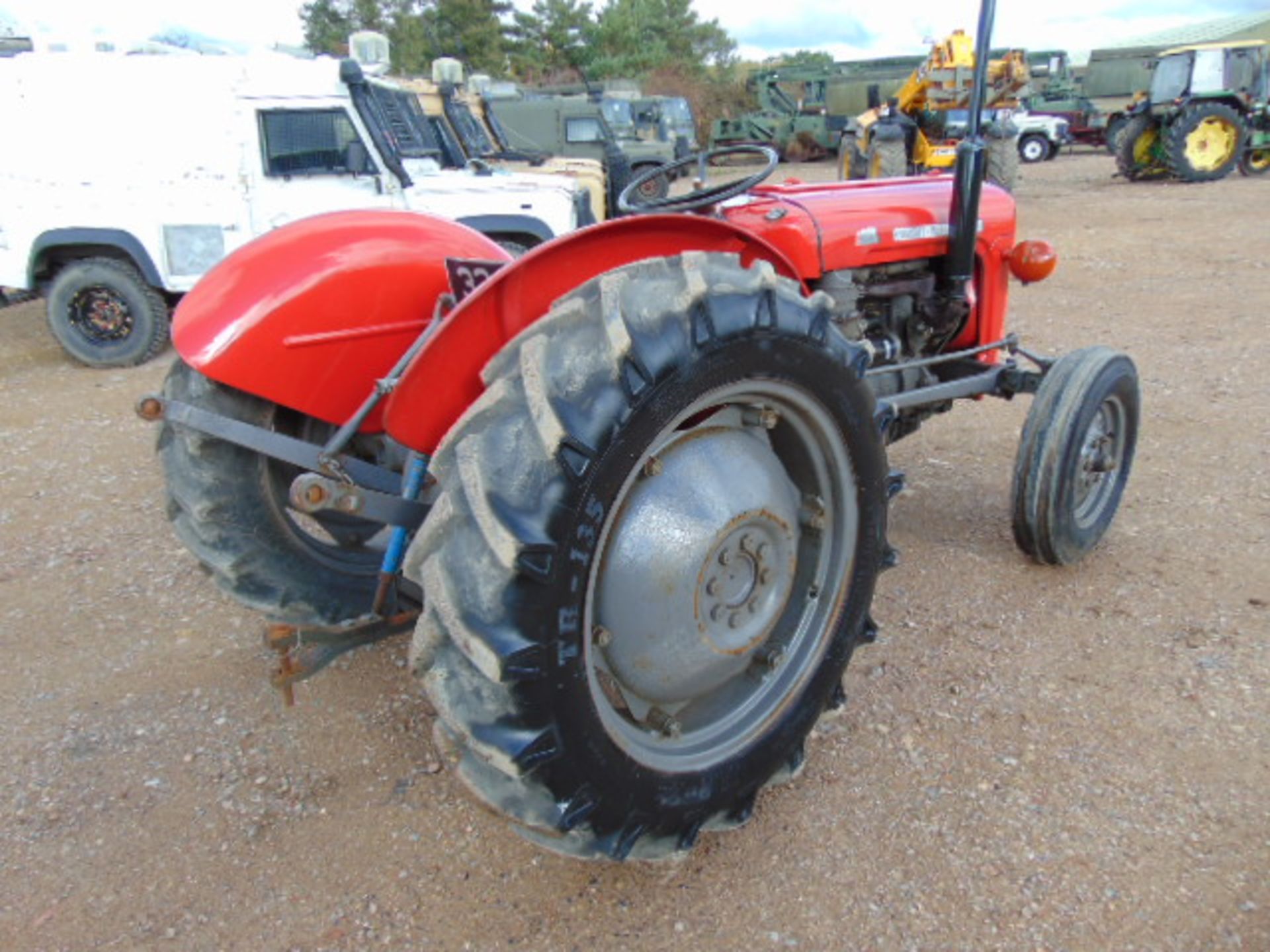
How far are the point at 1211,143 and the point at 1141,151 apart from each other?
101 cm

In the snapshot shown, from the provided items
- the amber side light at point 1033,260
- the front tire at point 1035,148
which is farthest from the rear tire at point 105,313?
the front tire at point 1035,148

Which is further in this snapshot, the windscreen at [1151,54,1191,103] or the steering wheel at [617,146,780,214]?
the windscreen at [1151,54,1191,103]

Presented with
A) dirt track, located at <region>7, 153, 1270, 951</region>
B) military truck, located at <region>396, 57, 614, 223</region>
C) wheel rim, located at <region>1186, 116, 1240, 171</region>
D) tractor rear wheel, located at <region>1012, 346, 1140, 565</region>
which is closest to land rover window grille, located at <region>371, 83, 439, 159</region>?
military truck, located at <region>396, 57, 614, 223</region>

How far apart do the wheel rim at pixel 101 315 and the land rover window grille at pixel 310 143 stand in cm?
150

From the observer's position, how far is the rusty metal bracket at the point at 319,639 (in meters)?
2.03

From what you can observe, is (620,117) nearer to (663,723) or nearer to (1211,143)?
(1211,143)

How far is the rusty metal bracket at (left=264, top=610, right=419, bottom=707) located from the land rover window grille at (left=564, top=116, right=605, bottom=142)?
1390 centimetres

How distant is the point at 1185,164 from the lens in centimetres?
1516

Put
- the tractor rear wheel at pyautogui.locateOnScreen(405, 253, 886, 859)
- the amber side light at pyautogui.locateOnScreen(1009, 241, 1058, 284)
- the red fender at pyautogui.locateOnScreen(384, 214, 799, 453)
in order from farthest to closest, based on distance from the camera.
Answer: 1. the amber side light at pyautogui.locateOnScreen(1009, 241, 1058, 284)
2. the red fender at pyautogui.locateOnScreen(384, 214, 799, 453)
3. the tractor rear wheel at pyautogui.locateOnScreen(405, 253, 886, 859)

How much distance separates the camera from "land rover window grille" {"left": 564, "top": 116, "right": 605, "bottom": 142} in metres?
14.9

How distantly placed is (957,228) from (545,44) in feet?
110

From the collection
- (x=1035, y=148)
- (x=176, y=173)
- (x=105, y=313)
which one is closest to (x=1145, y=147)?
(x=1035, y=148)

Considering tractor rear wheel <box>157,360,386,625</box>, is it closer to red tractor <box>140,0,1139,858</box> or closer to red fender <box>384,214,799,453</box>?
red tractor <box>140,0,1139,858</box>

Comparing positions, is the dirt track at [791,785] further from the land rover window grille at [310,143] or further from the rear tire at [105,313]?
the land rover window grille at [310,143]
